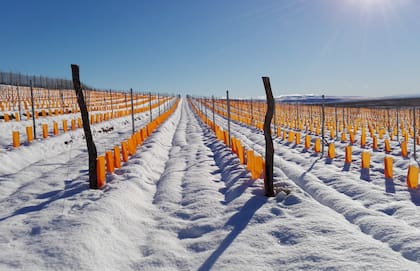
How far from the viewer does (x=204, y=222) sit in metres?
4.73

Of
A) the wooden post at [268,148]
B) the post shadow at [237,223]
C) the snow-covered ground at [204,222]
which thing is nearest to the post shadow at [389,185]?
the snow-covered ground at [204,222]

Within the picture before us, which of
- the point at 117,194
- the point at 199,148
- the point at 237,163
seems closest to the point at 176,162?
the point at 237,163

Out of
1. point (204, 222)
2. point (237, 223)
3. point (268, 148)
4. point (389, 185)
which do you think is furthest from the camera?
point (389, 185)

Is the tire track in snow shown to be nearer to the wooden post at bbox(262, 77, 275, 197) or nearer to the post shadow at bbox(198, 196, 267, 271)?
the post shadow at bbox(198, 196, 267, 271)

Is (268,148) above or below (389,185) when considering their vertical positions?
above

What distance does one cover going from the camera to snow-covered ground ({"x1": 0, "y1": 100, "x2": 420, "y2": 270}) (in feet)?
11.6

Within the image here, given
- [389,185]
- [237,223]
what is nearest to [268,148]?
[237,223]

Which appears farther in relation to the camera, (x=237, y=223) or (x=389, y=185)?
(x=389, y=185)

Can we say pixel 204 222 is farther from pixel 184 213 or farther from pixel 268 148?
pixel 268 148

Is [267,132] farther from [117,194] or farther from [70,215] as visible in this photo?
[70,215]

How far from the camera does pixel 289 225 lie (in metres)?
4.32

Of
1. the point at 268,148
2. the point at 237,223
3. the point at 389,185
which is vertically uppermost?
the point at 268,148

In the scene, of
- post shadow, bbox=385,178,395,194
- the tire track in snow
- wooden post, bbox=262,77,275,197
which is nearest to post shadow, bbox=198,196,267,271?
the tire track in snow

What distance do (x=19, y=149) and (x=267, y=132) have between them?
8.34m
